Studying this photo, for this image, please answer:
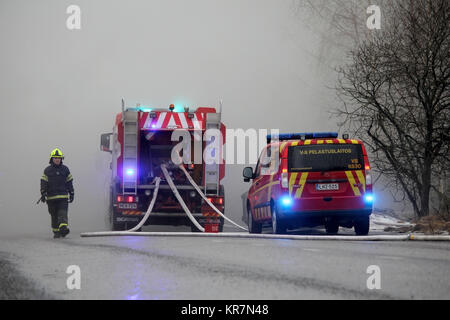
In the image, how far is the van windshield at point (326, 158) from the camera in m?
12.9

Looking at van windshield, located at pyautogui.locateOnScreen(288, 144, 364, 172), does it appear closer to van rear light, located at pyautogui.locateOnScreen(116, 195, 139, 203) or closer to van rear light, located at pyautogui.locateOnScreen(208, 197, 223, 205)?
van rear light, located at pyautogui.locateOnScreen(208, 197, 223, 205)

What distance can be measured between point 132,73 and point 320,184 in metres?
35.2

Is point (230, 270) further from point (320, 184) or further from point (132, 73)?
point (132, 73)

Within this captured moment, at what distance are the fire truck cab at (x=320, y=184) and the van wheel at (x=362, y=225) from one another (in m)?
0.02

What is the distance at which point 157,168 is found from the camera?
1681cm

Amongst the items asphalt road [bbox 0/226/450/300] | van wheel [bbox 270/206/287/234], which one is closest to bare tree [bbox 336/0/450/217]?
van wheel [bbox 270/206/287/234]

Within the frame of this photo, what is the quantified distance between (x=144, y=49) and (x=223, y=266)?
42.8 m

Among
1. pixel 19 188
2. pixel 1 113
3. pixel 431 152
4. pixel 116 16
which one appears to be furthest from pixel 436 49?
pixel 116 16

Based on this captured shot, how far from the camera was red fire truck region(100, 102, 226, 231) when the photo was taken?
51.7ft

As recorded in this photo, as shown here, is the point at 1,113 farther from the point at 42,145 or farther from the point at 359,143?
the point at 359,143

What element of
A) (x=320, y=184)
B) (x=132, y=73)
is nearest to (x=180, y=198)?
(x=320, y=184)
